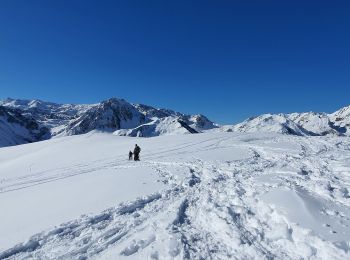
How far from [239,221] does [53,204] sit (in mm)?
7890

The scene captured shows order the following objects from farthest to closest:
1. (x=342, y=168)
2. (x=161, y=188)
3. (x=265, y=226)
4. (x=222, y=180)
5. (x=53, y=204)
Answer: (x=342, y=168) → (x=222, y=180) → (x=161, y=188) → (x=53, y=204) → (x=265, y=226)

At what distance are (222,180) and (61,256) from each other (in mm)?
11106

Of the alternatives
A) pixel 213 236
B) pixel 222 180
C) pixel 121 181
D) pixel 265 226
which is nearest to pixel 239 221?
pixel 265 226

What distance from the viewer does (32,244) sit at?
943 cm

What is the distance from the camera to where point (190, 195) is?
14.7 metres

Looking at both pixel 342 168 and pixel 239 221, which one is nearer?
pixel 239 221

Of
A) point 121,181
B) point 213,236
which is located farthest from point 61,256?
point 121,181

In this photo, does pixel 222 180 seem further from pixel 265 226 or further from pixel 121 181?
pixel 265 226

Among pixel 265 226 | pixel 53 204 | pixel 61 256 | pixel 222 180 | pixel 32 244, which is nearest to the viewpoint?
pixel 61 256

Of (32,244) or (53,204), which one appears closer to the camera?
(32,244)

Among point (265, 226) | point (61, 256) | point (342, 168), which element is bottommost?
point (61, 256)

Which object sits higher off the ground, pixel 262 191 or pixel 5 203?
pixel 262 191

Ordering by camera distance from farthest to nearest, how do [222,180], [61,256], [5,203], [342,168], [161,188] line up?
[342,168] → [222,180] → [161,188] → [5,203] → [61,256]

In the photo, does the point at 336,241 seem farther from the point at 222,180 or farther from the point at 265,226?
the point at 222,180
